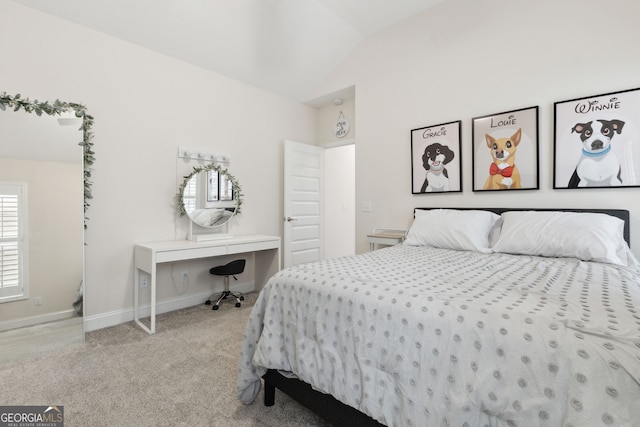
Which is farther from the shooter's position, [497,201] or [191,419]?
[497,201]

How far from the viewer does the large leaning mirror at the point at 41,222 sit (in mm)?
2268

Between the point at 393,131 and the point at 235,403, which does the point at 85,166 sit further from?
the point at 393,131

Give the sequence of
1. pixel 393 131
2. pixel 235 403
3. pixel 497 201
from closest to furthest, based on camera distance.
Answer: pixel 235 403
pixel 497 201
pixel 393 131

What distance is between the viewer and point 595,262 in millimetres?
1938

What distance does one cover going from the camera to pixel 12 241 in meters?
2.29

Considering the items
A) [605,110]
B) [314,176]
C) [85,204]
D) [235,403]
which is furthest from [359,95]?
[235,403]

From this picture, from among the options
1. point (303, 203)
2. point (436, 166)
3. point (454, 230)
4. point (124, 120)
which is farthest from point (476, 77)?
point (124, 120)

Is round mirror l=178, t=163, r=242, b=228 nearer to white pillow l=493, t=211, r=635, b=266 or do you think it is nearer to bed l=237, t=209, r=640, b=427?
bed l=237, t=209, r=640, b=427

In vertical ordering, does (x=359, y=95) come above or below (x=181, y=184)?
above

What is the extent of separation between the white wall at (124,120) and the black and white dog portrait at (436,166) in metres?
2.18

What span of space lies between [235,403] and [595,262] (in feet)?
7.71

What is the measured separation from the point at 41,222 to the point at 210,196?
55.9 inches

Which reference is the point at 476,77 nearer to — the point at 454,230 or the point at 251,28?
the point at 454,230
